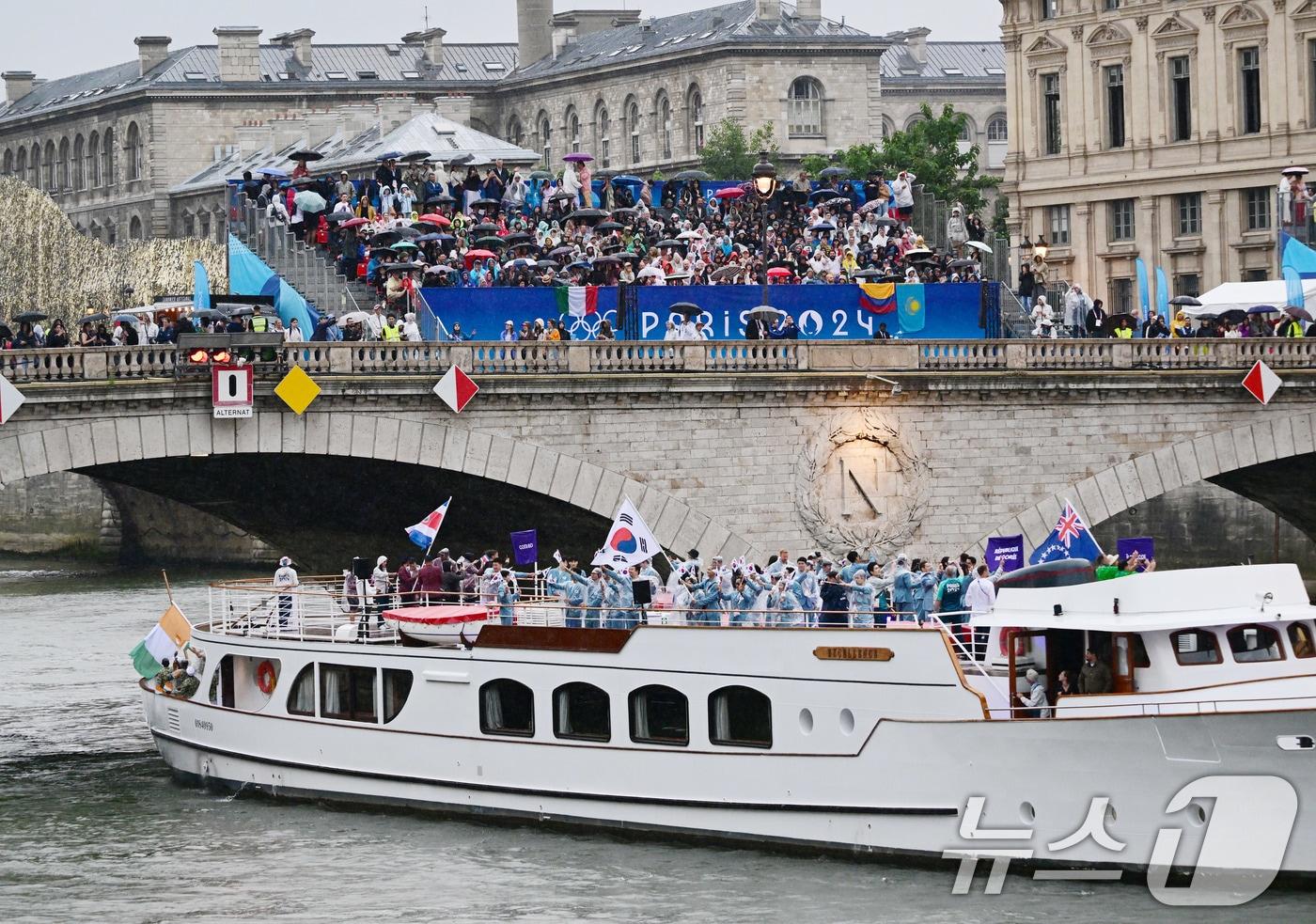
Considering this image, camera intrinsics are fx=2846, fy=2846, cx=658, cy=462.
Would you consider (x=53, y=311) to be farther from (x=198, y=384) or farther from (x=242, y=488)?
(x=198, y=384)

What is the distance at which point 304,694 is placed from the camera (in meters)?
42.3

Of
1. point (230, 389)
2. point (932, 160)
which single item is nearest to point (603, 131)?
point (932, 160)

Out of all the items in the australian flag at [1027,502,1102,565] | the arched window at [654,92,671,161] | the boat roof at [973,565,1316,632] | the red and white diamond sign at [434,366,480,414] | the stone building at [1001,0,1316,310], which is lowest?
the boat roof at [973,565,1316,632]

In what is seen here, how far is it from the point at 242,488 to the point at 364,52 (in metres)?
99.1

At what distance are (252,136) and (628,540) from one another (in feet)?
335

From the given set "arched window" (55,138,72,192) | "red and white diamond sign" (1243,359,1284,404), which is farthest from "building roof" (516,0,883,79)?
"red and white diamond sign" (1243,359,1284,404)

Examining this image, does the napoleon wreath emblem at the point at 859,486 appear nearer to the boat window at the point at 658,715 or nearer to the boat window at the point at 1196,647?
the boat window at the point at 658,715

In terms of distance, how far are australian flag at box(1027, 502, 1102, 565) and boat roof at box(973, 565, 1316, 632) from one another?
6324 mm

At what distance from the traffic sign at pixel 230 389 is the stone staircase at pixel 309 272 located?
9.97 meters

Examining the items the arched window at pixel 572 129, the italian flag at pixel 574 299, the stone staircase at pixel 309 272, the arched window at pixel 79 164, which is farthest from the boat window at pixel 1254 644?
the arched window at pixel 79 164

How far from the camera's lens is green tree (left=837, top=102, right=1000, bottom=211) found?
359 ft

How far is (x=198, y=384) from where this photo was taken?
49.4 meters

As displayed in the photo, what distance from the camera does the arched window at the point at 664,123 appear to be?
444 feet

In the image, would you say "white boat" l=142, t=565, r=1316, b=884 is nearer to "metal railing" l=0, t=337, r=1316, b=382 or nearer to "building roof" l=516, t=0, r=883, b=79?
"metal railing" l=0, t=337, r=1316, b=382
